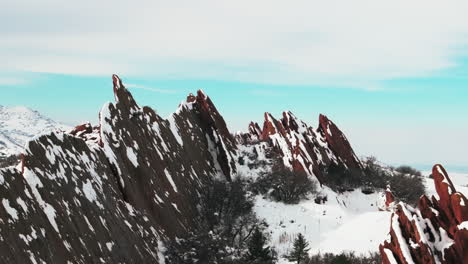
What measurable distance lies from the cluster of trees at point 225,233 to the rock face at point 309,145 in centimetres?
1311

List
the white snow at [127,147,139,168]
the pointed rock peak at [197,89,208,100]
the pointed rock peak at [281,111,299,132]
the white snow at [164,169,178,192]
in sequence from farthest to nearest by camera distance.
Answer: the pointed rock peak at [281,111,299,132] < the pointed rock peak at [197,89,208,100] < the white snow at [164,169,178,192] < the white snow at [127,147,139,168]

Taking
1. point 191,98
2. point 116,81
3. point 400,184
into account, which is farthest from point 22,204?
point 400,184

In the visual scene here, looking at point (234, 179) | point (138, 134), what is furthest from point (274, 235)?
point (138, 134)

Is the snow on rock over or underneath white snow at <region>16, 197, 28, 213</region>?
underneath

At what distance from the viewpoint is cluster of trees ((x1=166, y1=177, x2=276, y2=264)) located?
42.3 meters

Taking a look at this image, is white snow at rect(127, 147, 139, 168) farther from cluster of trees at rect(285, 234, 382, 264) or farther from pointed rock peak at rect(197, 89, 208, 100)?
pointed rock peak at rect(197, 89, 208, 100)

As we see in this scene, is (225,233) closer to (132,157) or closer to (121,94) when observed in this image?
(132,157)

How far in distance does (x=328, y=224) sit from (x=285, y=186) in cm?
912

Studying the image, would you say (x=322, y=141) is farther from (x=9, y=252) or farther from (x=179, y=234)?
(x=9, y=252)

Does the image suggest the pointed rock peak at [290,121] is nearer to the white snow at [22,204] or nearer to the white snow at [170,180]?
the white snow at [170,180]

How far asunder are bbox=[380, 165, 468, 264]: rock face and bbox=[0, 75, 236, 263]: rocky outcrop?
19958 mm

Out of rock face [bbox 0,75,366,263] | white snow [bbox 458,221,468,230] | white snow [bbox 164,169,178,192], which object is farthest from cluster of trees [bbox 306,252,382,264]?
white snow [bbox 458,221,468,230]

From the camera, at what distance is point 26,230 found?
26.6 metres

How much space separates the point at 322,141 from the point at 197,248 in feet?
166
